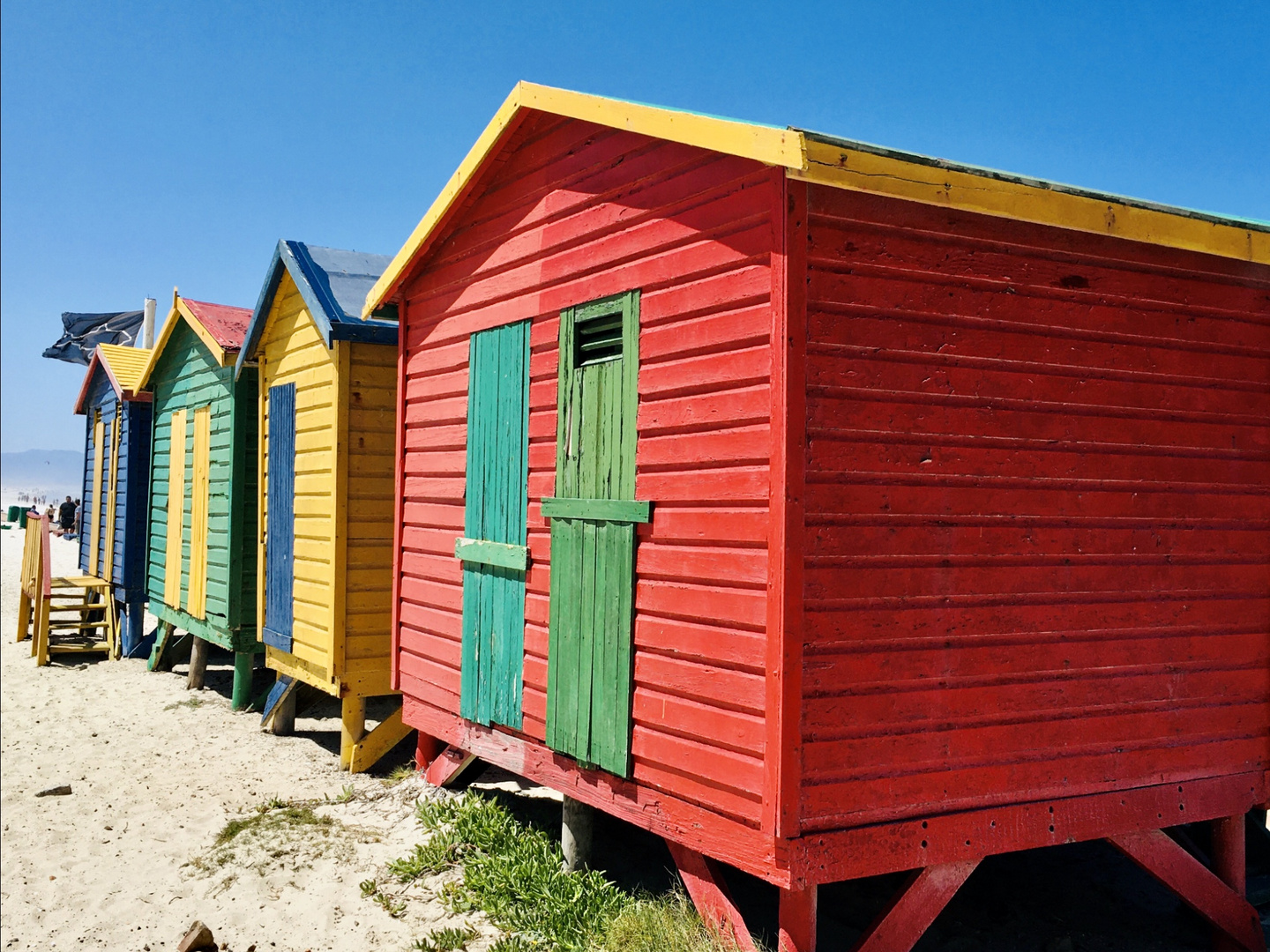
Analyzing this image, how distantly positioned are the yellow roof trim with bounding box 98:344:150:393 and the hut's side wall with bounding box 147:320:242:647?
2.71 feet

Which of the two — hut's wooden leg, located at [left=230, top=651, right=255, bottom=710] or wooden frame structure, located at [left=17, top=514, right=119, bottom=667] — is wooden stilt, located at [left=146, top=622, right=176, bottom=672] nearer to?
wooden frame structure, located at [left=17, top=514, right=119, bottom=667]

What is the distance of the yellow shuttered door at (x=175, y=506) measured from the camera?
1288 centimetres

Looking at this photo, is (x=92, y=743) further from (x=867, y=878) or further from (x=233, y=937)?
(x=867, y=878)

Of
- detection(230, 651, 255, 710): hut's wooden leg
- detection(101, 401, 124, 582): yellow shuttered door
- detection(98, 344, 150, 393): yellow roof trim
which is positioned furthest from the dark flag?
detection(230, 651, 255, 710): hut's wooden leg

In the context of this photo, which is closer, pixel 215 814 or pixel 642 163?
pixel 642 163

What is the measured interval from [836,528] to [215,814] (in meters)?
6.01

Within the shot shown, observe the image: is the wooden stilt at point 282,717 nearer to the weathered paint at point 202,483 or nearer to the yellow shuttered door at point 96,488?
the weathered paint at point 202,483

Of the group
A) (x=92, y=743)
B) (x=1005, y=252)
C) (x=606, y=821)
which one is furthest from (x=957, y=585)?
(x=92, y=743)

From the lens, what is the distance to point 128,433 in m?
14.9

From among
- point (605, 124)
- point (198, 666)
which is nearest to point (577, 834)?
point (605, 124)

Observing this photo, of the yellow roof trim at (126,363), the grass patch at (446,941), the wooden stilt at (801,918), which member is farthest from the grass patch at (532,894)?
the yellow roof trim at (126,363)

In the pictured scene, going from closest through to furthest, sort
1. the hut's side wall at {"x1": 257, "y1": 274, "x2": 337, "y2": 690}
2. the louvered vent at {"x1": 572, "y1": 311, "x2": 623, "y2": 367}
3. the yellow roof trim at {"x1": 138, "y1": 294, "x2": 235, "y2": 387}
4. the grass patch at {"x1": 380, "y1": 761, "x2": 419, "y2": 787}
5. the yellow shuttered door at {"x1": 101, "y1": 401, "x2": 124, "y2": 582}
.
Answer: the louvered vent at {"x1": 572, "y1": 311, "x2": 623, "y2": 367}, the grass patch at {"x1": 380, "y1": 761, "x2": 419, "y2": 787}, the hut's side wall at {"x1": 257, "y1": 274, "x2": 337, "y2": 690}, the yellow roof trim at {"x1": 138, "y1": 294, "x2": 235, "y2": 387}, the yellow shuttered door at {"x1": 101, "y1": 401, "x2": 124, "y2": 582}

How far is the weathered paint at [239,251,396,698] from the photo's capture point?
8594 millimetres

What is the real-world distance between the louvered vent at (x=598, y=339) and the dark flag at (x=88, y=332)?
764 inches
